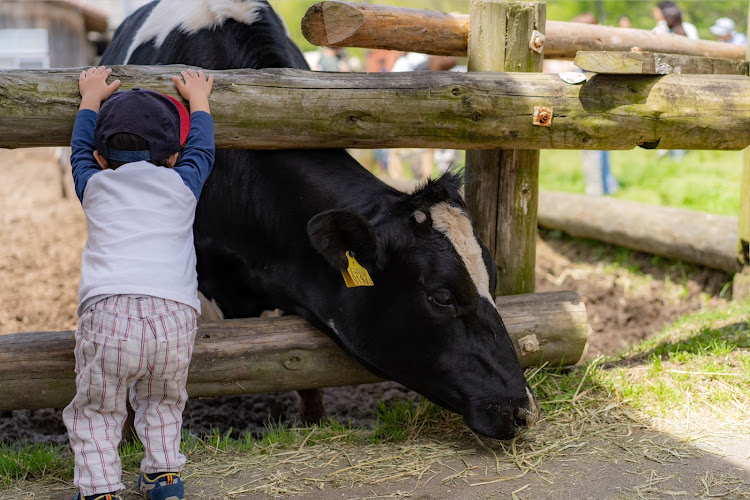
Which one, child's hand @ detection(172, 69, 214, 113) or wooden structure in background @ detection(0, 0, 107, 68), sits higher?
wooden structure in background @ detection(0, 0, 107, 68)

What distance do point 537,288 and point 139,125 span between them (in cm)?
471

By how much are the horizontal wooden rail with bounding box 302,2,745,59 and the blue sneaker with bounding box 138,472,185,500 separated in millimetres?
2128

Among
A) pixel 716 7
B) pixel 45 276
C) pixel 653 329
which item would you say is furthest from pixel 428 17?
pixel 716 7

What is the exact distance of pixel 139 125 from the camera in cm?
262

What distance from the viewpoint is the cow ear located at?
290 cm

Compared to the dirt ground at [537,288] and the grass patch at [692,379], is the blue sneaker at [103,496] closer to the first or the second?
the dirt ground at [537,288]

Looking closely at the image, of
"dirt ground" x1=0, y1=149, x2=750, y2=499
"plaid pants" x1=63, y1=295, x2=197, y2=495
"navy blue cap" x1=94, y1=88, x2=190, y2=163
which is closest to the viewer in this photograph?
"plaid pants" x1=63, y1=295, x2=197, y2=495

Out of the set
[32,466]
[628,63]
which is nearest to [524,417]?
[628,63]

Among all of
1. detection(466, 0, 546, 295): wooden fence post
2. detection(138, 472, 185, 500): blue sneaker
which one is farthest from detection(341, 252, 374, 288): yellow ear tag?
detection(466, 0, 546, 295): wooden fence post

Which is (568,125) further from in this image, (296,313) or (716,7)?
(716,7)

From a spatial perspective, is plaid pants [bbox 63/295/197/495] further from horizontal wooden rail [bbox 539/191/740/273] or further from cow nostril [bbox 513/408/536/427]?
horizontal wooden rail [bbox 539/191/740/273]

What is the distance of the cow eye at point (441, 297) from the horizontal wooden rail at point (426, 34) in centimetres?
148

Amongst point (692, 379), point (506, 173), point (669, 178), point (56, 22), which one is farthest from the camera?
point (56, 22)

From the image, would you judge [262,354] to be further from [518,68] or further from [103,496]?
[518,68]
